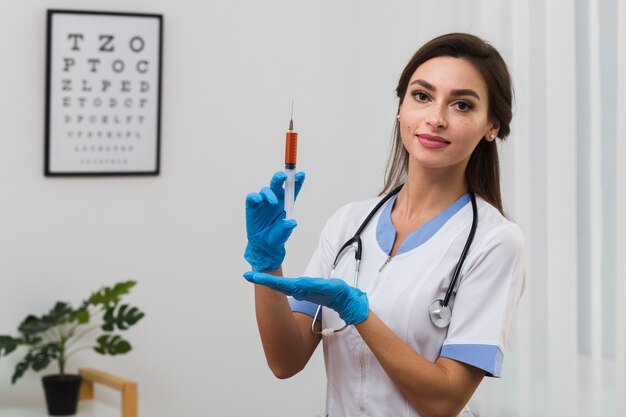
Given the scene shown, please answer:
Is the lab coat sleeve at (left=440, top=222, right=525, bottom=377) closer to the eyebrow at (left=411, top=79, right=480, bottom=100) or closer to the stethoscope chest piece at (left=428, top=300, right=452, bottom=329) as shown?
the stethoscope chest piece at (left=428, top=300, right=452, bottom=329)

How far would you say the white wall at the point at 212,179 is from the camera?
2783mm

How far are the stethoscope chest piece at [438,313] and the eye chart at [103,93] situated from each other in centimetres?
171

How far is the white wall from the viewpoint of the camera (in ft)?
9.13

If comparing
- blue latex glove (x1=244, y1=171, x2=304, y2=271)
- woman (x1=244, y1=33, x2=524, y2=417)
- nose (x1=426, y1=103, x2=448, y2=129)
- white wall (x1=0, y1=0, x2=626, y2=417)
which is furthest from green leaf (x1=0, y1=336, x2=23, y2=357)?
nose (x1=426, y1=103, x2=448, y2=129)

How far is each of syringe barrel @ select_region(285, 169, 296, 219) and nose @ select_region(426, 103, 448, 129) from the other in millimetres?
238

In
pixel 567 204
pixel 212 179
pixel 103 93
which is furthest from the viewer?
pixel 212 179

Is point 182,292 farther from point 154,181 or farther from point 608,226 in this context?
point 608,226

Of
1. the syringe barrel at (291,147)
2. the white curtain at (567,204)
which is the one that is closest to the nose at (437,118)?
the syringe barrel at (291,147)

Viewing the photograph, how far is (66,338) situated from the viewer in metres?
2.70

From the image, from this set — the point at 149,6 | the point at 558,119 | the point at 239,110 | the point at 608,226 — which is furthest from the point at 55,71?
the point at 608,226

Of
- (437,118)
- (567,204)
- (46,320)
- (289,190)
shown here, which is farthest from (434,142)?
(46,320)

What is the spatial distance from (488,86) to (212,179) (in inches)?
64.8

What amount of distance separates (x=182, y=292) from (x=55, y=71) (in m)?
0.83

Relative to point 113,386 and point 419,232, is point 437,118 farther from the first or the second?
point 113,386
